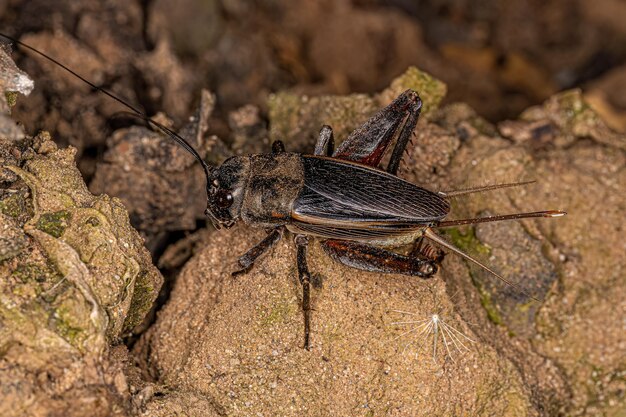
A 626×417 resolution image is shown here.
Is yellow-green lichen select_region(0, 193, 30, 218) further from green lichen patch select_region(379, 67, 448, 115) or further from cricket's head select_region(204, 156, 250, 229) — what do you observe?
green lichen patch select_region(379, 67, 448, 115)

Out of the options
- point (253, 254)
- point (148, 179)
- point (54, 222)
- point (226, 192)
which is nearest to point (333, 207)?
point (253, 254)

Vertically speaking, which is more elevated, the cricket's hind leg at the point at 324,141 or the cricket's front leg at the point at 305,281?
the cricket's hind leg at the point at 324,141

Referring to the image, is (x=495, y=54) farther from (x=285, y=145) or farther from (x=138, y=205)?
(x=138, y=205)

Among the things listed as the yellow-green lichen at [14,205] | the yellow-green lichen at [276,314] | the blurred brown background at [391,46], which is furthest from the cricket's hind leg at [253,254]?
the blurred brown background at [391,46]

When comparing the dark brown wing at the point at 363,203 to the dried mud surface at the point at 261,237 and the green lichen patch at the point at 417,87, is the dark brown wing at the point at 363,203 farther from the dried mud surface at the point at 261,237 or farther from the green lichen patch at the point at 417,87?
the green lichen patch at the point at 417,87

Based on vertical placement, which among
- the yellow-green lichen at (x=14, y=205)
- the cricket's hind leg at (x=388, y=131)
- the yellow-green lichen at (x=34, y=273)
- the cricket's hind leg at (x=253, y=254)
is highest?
the cricket's hind leg at (x=388, y=131)

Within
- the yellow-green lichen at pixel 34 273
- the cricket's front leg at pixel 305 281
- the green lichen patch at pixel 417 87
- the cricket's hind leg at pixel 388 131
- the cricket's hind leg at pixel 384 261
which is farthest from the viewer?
the green lichen patch at pixel 417 87

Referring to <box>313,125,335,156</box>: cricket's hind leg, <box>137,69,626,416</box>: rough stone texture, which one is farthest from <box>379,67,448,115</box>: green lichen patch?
<box>313,125,335,156</box>: cricket's hind leg
